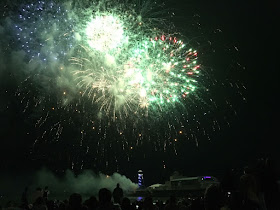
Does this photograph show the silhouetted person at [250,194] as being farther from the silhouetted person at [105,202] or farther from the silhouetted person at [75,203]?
the silhouetted person at [75,203]

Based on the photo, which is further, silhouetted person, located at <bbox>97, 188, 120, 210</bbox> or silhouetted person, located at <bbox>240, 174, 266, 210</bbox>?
silhouetted person, located at <bbox>97, 188, 120, 210</bbox>

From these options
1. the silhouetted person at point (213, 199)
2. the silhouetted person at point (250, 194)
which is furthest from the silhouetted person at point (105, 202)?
the silhouetted person at point (250, 194)

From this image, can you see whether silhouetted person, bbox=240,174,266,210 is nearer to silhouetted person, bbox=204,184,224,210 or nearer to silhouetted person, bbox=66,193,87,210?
silhouetted person, bbox=204,184,224,210

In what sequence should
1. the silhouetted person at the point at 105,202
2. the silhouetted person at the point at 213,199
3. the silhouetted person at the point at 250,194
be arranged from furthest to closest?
the silhouetted person at the point at 105,202 → the silhouetted person at the point at 250,194 → the silhouetted person at the point at 213,199

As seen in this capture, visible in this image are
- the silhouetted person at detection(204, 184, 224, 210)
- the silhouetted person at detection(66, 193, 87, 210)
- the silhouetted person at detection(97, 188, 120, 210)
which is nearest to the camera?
the silhouetted person at detection(204, 184, 224, 210)

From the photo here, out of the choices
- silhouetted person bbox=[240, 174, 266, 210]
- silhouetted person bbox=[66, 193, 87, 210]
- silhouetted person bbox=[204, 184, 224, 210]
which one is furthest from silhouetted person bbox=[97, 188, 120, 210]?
silhouetted person bbox=[240, 174, 266, 210]

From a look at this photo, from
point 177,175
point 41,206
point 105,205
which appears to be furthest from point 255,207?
point 177,175

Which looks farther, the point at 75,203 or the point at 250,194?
the point at 75,203

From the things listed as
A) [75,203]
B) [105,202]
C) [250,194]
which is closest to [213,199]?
[250,194]

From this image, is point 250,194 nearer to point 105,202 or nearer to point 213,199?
point 213,199

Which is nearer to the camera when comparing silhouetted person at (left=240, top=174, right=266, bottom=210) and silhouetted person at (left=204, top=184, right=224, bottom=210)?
silhouetted person at (left=204, top=184, right=224, bottom=210)

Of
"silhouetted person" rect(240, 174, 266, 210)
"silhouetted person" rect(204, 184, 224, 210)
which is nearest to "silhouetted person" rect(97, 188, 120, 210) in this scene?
"silhouetted person" rect(204, 184, 224, 210)

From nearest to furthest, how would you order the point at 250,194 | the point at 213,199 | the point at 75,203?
the point at 213,199
the point at 250,194
the point at 75,203

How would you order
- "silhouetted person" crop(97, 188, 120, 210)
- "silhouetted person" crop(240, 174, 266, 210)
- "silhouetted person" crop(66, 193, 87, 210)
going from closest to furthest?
"silhouetted person" crop(240, 174, 266, 210), "silhouetted person" crop(97, 188, 120, 210), "silhouetted person" crop(66, 193, 87, 210)
